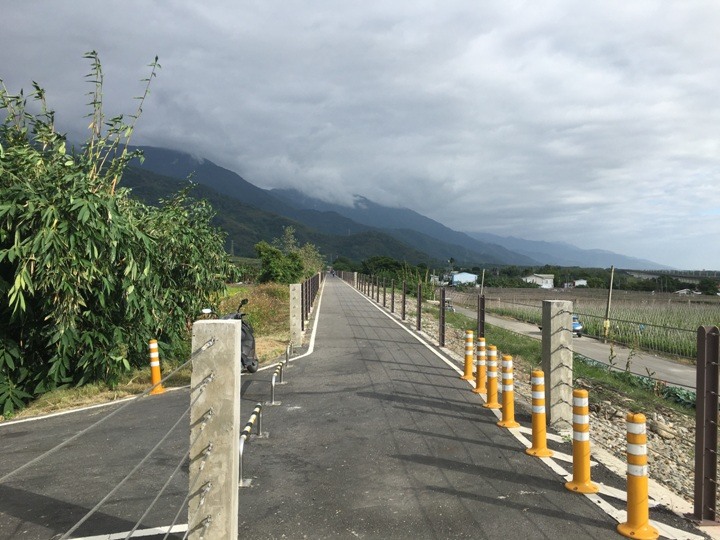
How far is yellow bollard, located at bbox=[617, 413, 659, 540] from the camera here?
407cm

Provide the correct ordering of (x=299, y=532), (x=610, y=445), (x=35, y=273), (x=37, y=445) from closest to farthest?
(x=299, y=532) → (x=37, y=445) → (x=610, y=445) → (x=35, y=273)

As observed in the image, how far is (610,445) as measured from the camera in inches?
314

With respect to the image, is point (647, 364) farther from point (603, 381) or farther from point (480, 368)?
point (480, 368)

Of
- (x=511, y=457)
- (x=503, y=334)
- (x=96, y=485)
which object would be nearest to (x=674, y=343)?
(x=503, y=334)

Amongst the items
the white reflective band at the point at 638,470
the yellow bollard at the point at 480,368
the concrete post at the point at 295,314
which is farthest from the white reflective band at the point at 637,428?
the concrete post at the point at 295,314

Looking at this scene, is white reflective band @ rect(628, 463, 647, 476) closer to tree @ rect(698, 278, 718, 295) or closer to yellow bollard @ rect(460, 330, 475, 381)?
yellow bollard @ rect(460, 330, 475, 381)

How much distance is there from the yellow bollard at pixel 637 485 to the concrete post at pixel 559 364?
9.73 feet

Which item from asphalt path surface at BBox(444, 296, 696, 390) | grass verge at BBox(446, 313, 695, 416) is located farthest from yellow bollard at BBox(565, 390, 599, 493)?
asphalt path surface at BBox(444, 296, 696, 390)

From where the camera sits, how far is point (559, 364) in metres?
7.16

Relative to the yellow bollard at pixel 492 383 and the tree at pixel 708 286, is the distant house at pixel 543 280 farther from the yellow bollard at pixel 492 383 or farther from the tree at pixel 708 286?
the yellow bollard at pixel 492 383

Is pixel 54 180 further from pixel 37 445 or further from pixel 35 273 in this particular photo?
pixel 37 445

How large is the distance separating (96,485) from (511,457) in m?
4.43

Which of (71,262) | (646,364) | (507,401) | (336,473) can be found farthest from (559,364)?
(646,364)

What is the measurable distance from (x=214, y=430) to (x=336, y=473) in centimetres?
229
